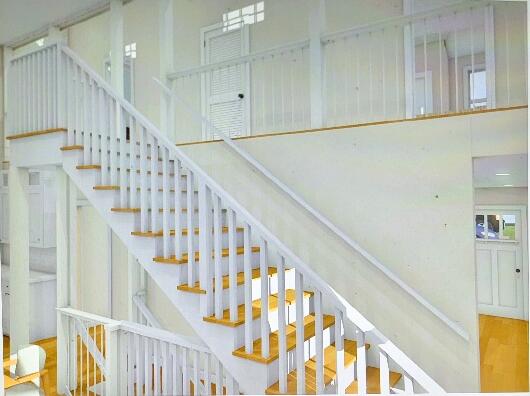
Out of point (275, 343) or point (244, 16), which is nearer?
point (275, 343)

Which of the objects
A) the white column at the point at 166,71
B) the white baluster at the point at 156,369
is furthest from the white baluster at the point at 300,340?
the white column at the point at 166,71

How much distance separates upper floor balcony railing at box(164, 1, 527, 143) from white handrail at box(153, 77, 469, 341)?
359 mm

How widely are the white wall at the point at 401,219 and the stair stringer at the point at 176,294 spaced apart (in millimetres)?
866

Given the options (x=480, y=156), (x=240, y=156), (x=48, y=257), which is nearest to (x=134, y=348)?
(x=48, y=257)

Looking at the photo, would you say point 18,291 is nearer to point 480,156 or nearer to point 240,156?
point 240,156

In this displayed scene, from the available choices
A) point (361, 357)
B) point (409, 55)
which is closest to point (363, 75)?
point (409, 55)

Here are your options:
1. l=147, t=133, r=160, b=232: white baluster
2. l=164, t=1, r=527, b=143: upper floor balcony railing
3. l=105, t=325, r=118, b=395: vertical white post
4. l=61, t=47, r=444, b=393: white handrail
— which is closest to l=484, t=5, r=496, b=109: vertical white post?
l=164, t=1, r=527, b=143: upper floor balcony railing

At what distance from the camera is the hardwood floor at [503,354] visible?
178 centimetres

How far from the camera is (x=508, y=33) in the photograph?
2.03 metres

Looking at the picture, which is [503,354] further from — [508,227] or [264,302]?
[264,302]

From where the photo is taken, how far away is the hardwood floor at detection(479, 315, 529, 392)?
1.78 meters

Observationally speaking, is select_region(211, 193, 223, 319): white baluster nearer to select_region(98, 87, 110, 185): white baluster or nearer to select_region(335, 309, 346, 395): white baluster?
select_region(335, 309, 346, 395): white baluster

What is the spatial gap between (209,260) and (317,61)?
1.58 metres

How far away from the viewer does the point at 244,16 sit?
10.2 feet
